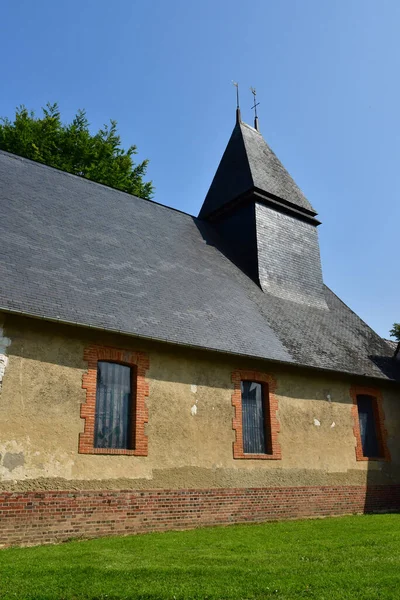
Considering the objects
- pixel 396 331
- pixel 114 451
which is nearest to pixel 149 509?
pixel 114 451

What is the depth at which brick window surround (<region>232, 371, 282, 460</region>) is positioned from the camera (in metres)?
10.6

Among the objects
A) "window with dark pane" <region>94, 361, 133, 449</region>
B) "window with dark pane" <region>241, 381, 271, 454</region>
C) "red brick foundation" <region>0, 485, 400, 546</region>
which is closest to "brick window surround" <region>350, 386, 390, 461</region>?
"red brick foundation" <region>0, 485, 400, 546</region>

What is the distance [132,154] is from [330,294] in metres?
11.0

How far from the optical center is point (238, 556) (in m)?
6.28

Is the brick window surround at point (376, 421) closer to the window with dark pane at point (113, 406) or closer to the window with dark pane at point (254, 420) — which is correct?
the window with dark pane at point (254, 420)

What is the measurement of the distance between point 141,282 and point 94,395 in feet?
10.6

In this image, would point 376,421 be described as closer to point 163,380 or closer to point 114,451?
point 163,380

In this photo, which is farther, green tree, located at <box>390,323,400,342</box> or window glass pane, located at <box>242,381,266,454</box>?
green tree, located at <box>390,323,400,342</box>

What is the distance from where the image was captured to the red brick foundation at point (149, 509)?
25.4 feet

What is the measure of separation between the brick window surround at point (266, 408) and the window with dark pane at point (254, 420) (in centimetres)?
11

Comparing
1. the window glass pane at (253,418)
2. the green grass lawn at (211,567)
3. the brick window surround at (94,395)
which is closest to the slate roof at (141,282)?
the brick window surround at (94,395)

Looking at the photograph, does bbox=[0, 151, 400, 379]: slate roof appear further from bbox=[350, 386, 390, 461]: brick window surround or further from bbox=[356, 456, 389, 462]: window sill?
bbox=[356, 456, 389, 462]: window sill

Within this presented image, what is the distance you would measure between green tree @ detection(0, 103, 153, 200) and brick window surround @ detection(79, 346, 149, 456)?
12.3 metres

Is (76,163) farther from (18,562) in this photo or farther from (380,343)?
(18,562)
